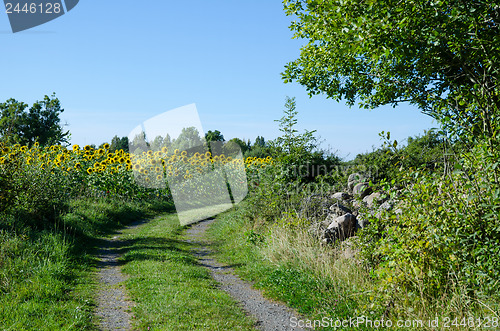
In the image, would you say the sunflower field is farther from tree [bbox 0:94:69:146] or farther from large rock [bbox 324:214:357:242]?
tree [bbox 0:94:69:146]

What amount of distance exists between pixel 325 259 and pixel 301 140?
6345 millimetres

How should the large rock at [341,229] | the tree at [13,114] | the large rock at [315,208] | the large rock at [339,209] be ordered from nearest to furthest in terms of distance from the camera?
the large rock at [341,229] → the large rock at [339,209] → the large rock at [315,208] → the tree at [13,114]

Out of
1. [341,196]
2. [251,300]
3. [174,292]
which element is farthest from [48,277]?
[341,196]

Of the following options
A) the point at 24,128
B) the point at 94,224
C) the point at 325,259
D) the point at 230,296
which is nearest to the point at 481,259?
the point at 325,259

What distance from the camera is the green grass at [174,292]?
522 centimetres

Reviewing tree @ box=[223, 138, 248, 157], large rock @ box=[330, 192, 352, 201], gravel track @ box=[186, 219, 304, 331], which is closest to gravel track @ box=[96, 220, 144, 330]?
gravel track @ box=[186, 219, 304, 331]

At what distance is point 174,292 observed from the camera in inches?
250

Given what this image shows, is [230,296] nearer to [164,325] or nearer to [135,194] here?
[164,325]

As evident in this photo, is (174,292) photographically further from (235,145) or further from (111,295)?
(235,145)

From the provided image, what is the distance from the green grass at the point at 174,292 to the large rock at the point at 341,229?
2.40m

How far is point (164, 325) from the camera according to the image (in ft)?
16.6

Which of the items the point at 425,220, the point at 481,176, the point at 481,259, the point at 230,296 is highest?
the point at 481,176

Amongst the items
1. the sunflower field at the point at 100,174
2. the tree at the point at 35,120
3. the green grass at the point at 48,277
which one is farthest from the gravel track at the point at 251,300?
the tree at the point at 35,120

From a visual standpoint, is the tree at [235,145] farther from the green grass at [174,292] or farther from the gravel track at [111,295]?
the gravel track at [111,295]
